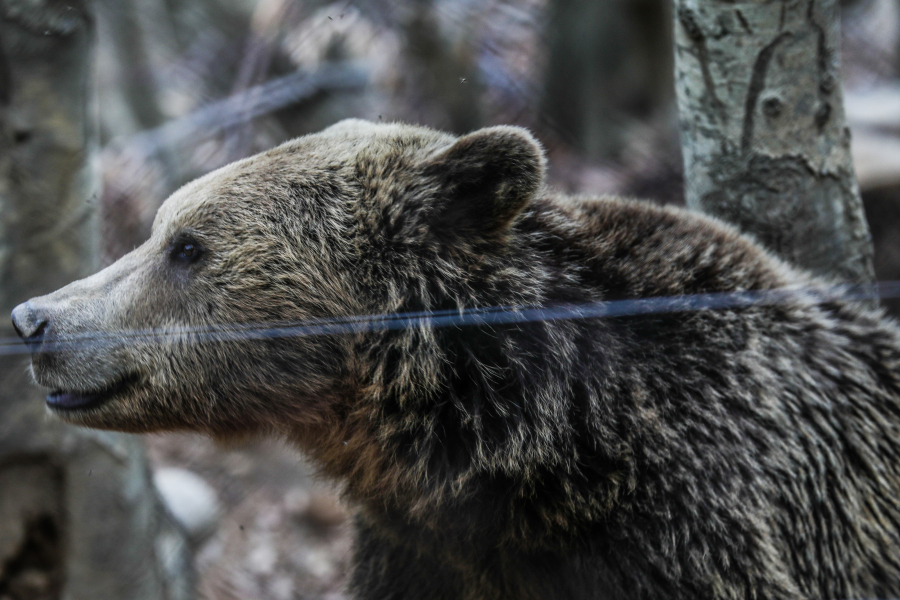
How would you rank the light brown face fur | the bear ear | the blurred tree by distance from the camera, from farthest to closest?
the blurred tree < the light brown face fur < the bear ear

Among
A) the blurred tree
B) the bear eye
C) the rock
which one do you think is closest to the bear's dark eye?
the bear eye

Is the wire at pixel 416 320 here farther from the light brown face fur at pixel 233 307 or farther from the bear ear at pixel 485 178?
the bear ear at pixel 485 178

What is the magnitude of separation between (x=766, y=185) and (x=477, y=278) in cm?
150

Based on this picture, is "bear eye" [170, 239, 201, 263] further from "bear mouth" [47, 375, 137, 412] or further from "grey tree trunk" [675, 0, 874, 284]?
"grey tree trunk" [675, 0, 874, 284]

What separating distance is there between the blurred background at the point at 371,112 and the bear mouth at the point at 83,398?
3.18 feet

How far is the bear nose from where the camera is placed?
2.33 meters

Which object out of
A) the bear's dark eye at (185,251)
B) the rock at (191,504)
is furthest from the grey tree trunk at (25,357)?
the rock at (191,504)

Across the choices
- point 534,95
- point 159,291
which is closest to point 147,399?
point 159,291

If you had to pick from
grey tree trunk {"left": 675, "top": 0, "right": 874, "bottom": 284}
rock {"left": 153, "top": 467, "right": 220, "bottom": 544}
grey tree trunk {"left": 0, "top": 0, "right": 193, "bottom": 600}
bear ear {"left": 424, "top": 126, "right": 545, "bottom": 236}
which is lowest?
rock {"left": 153, "top": 467, "right": 220, "bottom": 544}

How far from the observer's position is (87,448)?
3.60 metres

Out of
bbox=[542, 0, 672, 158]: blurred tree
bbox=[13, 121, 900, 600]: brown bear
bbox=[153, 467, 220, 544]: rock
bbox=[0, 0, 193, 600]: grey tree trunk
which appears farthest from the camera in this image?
bbox=[542, 0, 672, 158]: blurred tree

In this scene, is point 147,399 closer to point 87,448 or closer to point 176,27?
point 87,448

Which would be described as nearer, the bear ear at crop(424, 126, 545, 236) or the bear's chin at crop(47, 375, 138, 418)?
the bear ear at crop(424, 126, 545, 236)

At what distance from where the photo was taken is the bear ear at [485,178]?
7.03 feet
